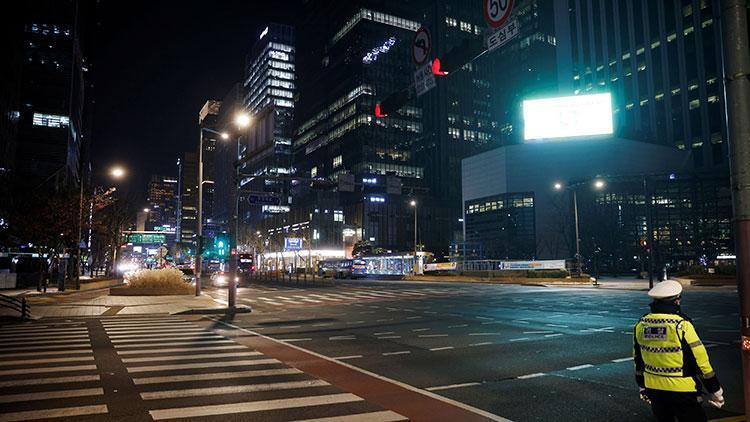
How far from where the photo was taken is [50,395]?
791 cm

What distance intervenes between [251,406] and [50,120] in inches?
3742

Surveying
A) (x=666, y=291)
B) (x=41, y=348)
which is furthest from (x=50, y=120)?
(x=666, y=291)

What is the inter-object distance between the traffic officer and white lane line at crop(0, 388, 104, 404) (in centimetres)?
791

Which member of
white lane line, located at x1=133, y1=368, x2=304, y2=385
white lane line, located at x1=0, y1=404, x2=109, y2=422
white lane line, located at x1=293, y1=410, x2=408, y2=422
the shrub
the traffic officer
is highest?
the traffic officer

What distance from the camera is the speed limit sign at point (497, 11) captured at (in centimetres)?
939

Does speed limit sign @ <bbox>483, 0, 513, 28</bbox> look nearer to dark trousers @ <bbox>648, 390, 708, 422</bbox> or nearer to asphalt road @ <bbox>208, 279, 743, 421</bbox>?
asphalt road @ <bbox>208, 279, 743, 421</bbox>

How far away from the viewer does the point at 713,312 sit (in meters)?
20.2

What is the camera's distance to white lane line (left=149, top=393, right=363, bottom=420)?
697 centimetres

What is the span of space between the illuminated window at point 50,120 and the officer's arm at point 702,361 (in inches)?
3888

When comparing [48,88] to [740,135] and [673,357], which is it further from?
[673,357]

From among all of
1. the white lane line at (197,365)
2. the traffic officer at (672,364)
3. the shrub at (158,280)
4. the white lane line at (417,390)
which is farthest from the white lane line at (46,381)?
the shrub at (158,280)

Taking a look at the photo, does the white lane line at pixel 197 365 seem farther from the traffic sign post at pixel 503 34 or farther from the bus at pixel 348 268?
the bus at pixel 348 268

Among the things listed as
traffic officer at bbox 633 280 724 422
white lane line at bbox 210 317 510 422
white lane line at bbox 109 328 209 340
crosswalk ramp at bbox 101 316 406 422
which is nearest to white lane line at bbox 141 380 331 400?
crosswalk ramp at bbox 101 316 406 422

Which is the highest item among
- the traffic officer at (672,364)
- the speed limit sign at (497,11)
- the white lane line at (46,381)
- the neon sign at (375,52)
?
the neon sign at (375,52)
